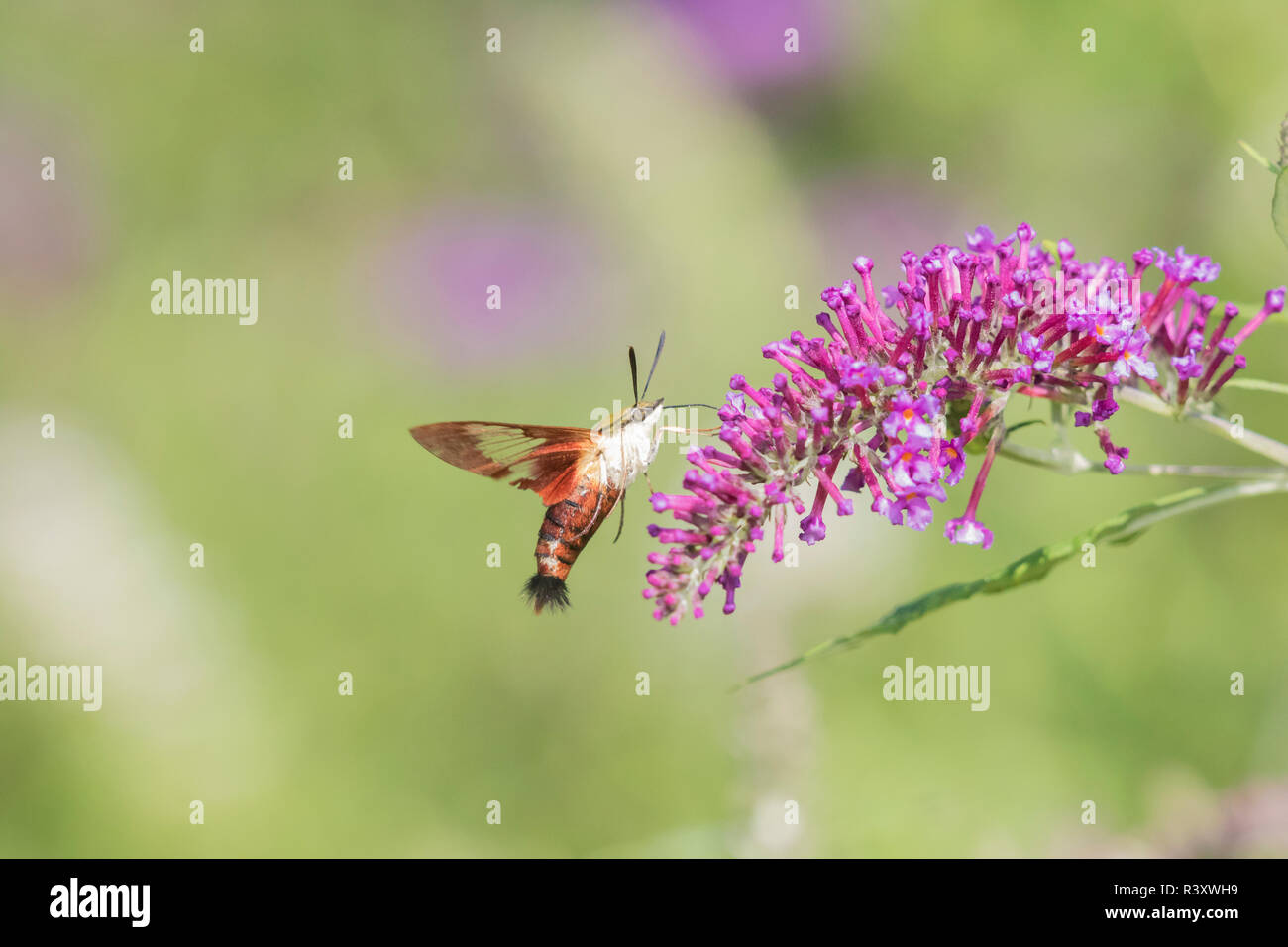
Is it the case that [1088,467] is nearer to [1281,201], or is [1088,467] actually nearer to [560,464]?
[1281,201]

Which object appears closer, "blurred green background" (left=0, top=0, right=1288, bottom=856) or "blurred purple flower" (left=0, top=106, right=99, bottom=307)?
"blurred green background" (left=0, top=0, right=1288, bottom=856)

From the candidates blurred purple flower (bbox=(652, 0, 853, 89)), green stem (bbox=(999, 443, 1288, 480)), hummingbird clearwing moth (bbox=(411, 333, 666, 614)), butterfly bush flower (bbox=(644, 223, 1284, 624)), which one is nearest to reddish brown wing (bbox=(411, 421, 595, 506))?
hummingbird clearwing moth (bbox=(411, 333, 666, 614))

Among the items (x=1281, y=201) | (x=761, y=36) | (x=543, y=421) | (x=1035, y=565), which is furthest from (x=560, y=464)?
(x=761, y=36)

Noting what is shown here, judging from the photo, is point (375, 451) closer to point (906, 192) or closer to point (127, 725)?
point (127, 725)

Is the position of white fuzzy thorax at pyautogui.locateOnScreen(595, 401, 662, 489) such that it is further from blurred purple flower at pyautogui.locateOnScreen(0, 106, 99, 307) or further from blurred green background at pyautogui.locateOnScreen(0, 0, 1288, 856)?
blurred purple flower at pyautogui.locateOnScreen(0, 106, 99, 307)

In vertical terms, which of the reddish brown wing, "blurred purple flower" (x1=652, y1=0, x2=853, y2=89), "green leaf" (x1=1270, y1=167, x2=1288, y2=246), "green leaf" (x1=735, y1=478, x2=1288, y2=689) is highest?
"blurred purple flower" (x1=652, y1=0, x2=853, y2=89)

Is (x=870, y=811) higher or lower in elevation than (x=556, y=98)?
lower

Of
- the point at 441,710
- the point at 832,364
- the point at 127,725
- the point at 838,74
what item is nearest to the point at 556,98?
the point at 838,74
